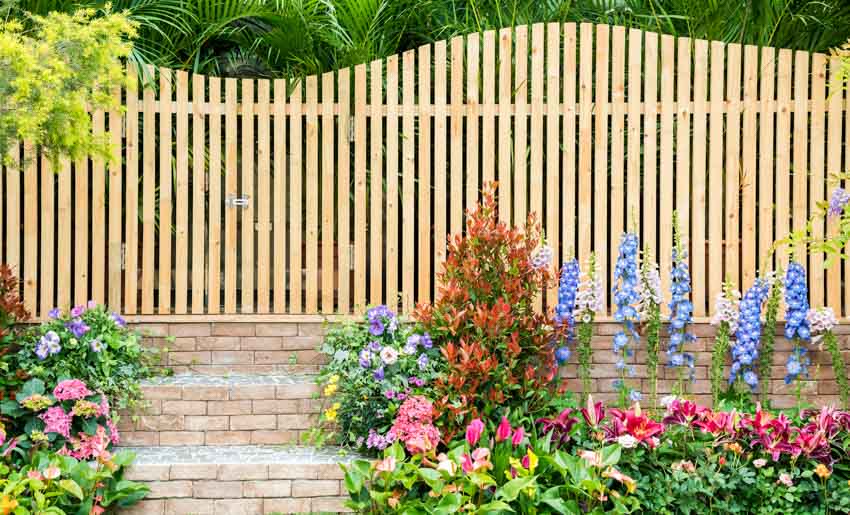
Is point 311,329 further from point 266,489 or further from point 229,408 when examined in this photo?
point 266,489

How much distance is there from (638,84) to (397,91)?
60.7 inches

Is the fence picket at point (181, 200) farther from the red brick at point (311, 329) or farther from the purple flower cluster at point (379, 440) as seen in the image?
the purple flower cluster at point (379, 440)

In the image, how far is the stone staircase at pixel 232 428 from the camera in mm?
4691

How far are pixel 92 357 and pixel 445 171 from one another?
242cm

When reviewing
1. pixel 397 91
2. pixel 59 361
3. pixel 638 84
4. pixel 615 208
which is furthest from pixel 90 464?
pixel 638 84

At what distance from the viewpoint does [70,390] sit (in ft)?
15.9

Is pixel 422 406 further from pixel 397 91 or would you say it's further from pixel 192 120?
pixel 192 120

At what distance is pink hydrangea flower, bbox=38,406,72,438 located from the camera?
4.75m

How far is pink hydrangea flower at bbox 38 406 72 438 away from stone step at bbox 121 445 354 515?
16.3 inches

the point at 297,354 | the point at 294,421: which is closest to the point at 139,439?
the point at 294,421

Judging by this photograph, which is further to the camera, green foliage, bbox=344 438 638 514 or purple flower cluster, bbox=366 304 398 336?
purple flower cluster, bbox=366 304 398 336

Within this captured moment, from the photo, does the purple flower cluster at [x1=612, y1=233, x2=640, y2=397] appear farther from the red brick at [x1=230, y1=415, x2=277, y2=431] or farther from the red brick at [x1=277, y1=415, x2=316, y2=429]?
the red brick at [x1=230, y1=415, x2=277, y2=431]

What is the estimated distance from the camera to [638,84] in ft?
19.3

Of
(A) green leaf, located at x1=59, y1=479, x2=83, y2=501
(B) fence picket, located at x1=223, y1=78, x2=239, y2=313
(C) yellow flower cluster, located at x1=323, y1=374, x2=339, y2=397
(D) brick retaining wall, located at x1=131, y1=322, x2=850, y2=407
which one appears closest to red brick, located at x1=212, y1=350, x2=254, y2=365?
(D) brick retaining wall, located at x1=131, y1=322, x2=850, y2=407
